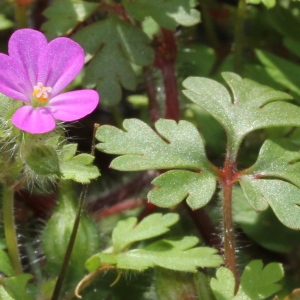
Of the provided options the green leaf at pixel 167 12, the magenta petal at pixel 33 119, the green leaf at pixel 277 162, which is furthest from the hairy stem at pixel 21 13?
the green leaf at pixel 277 162

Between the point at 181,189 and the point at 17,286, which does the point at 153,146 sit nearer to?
the point at 181,189

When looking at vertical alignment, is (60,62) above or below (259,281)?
above

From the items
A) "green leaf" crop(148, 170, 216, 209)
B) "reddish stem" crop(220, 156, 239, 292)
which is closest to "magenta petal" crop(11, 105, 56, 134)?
"green leaf" crop(148, 170, 216, 209)

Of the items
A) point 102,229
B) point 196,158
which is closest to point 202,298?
point 196,158

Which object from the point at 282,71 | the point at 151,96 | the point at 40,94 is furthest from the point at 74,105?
the point at 282,71

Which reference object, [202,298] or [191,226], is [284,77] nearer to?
[191,226]

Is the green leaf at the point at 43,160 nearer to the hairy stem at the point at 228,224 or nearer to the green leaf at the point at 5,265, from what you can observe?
the green leaf at the point at 5,265
